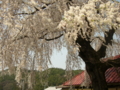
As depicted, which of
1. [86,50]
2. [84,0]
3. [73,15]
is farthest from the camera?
[84,0]

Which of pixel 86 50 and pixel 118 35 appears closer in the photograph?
pixel 86 50

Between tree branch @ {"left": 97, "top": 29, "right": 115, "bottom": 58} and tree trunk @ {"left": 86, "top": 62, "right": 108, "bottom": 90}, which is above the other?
tree branch @ {"left": 97, "top": 29, "right": 115, "bottom": 58}

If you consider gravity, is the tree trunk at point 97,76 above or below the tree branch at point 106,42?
below

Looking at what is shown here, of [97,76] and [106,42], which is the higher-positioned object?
[106,42]

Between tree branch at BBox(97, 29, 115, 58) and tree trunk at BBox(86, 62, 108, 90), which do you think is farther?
tree branch at BBox(97, 29, 115, 58)

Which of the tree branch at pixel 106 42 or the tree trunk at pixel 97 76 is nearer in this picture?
the tree trunk at pixel 97 76

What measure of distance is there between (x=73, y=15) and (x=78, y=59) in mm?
2500

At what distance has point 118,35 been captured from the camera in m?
7.17

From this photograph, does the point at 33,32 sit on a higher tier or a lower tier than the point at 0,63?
higher

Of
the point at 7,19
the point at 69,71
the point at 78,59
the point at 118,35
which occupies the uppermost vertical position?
the point at 7,19

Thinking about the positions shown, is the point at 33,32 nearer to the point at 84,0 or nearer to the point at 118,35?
the point at 84,0

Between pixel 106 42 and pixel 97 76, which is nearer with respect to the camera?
pixel 97 76

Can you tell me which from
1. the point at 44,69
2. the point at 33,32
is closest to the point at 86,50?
the point at 44,69

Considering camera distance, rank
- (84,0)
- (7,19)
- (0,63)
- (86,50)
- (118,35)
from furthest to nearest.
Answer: (118,35) → (84,0) → (86,50) → (0,63) → (7,19)
